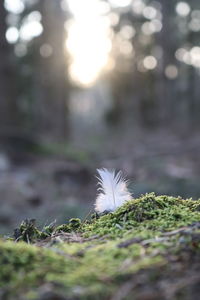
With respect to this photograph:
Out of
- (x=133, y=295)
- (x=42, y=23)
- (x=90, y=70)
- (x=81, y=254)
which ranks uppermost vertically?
(x=90, y=70)

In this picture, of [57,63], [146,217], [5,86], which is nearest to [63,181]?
[5,86]

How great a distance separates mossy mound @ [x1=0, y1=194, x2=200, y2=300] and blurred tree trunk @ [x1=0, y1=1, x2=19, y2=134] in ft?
47.4

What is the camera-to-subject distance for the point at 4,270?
193 centimetres

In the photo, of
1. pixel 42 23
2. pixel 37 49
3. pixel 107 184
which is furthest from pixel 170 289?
pixel 37 49

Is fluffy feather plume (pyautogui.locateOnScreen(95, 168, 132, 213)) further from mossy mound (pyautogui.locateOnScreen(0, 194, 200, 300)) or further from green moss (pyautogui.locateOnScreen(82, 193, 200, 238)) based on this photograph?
mossy mound (pyautogui.locateOnScreen(0, 194, 200, 300))

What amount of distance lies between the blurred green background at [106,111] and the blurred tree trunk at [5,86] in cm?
4

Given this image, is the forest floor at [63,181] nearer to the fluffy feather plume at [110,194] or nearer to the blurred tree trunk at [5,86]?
the blurred tree trunk at [5,86]

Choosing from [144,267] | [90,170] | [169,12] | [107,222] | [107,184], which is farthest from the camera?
[169,12]

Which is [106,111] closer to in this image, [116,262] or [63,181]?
[63,181]

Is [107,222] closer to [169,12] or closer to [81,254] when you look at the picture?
[81,254]

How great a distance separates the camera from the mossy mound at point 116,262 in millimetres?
1705

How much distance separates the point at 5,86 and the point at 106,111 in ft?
85.9

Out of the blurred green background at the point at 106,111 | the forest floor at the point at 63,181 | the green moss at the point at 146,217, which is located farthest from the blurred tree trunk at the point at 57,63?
the green moss at the point at 146,217

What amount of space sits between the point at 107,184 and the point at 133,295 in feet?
4.43
